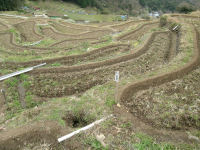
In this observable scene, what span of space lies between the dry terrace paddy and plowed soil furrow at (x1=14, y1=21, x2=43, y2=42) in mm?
15063

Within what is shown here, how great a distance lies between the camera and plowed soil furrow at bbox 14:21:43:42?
3158 cm

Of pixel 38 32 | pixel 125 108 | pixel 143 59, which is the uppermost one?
pixel 38 32

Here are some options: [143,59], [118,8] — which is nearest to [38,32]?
[143,59]

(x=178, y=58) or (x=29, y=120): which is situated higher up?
(x=178, y=58)

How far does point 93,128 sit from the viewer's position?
294 inches

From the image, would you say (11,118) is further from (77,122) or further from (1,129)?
(77,122)

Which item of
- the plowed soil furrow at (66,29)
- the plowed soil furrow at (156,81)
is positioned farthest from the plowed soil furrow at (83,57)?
the plowed soil furrow at (66,29)

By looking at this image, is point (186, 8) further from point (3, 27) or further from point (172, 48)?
point (3, 27)

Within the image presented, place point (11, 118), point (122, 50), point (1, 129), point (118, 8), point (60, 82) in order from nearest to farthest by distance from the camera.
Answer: point (1, 129)
point (11, 118)
point (60, 82)
point (122, 50)
point (118, 8)

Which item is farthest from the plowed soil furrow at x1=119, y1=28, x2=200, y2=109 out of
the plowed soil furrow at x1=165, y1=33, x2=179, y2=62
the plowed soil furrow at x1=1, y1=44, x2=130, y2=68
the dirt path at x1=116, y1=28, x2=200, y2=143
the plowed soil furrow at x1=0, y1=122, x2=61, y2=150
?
the plowed soil furrow at x1=1, y1=44, x2=130, y2=68

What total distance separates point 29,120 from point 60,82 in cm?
540

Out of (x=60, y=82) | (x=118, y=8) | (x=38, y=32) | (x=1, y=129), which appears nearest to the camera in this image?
(x=1, y=129)

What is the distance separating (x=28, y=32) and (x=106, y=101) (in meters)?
34.6

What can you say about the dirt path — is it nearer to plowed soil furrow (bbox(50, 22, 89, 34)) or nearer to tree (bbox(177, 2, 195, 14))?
plowed soil furrow (bbox(50, 22, 89, 34))
